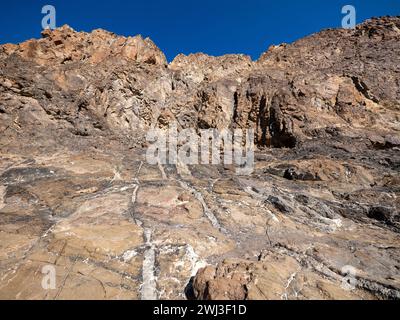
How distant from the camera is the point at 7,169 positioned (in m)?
12.4

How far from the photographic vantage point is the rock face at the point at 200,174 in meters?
6.87

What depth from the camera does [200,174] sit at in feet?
45.9

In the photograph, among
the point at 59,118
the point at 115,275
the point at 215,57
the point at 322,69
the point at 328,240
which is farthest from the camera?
the point at 215,57

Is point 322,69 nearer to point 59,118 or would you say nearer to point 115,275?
point 59,118

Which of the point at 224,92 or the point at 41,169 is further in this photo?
the point at 224,92

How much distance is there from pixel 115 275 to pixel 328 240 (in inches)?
229

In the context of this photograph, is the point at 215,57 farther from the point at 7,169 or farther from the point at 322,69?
the point at 7,169

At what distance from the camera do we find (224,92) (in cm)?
2078

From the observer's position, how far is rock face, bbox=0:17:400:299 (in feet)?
22.5

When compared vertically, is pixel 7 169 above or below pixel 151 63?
below

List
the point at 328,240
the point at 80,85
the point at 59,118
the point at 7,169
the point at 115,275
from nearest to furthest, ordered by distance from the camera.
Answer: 1. the point at 115,275
2. the point at 328,240
3. the point at 7,169
4. the point at 59,118
5. the point at 80,85

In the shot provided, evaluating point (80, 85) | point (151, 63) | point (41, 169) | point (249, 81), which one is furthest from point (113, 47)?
point (41, 169)
